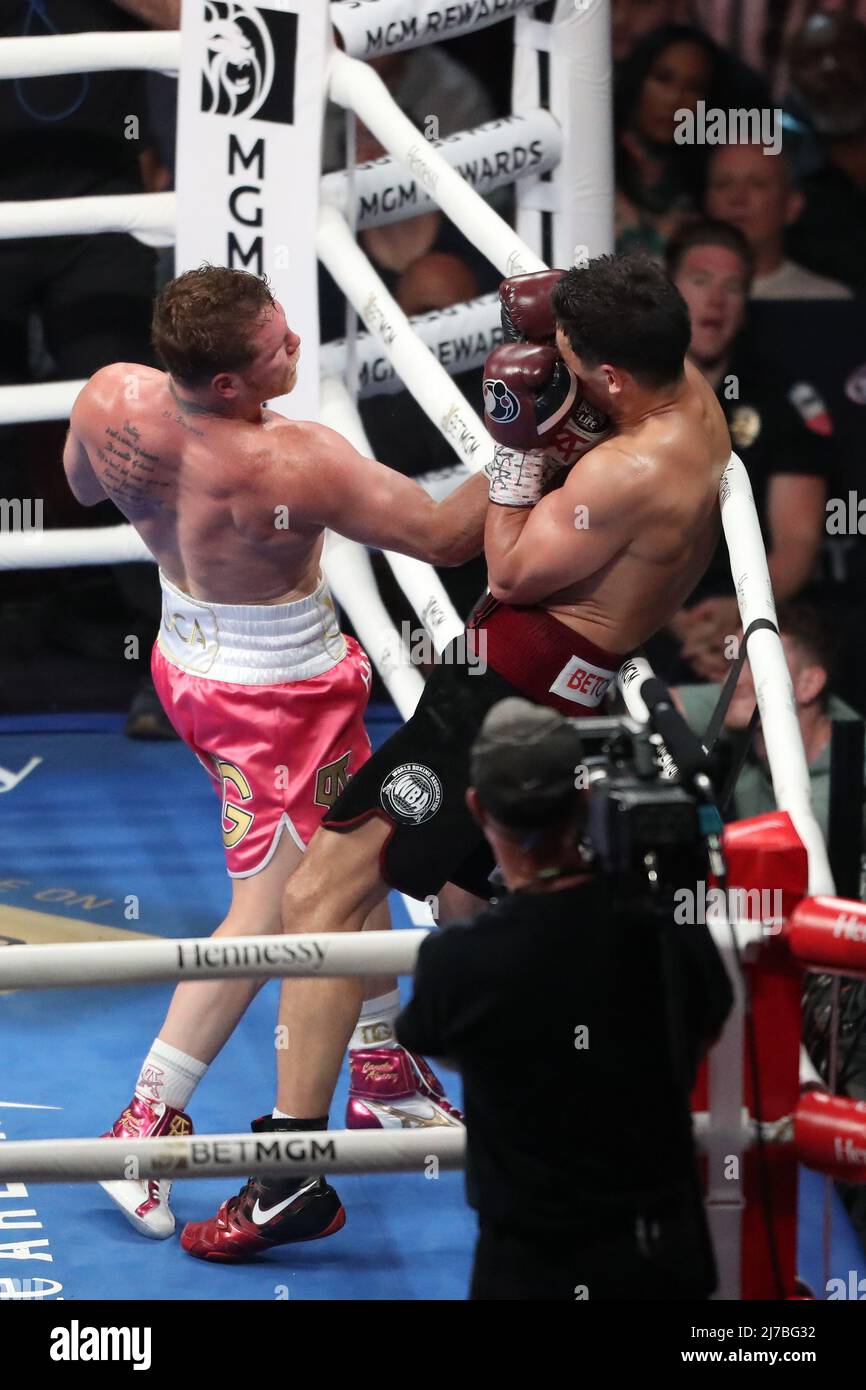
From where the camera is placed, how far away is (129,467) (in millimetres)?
2764

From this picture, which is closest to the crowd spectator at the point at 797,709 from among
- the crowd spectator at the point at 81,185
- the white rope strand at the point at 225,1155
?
the crowd spectator at the point at 81,185

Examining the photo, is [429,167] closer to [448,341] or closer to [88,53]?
[448,341]

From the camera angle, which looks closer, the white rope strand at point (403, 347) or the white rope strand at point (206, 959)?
the white rope strand at point (206, 959)

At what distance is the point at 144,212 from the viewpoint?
4.09 m

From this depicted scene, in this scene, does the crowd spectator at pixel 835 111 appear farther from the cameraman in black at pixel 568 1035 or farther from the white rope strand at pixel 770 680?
the cameraman in black at pixel 568 1035

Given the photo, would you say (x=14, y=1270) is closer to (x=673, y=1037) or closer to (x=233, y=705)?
(x=233, y=705)

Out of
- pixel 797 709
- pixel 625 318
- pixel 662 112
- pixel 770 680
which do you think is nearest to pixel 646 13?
pixel 662 112

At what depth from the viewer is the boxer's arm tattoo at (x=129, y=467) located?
275cm

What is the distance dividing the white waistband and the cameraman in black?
1155 millimetres

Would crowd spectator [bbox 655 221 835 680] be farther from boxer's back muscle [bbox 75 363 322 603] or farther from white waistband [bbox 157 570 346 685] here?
boxer's back muscle [bbox 75 363 322 603]

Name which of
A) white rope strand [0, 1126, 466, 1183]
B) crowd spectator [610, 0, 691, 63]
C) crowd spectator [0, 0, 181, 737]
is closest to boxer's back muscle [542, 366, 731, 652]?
white rope strand [0, 1126, 466, 1183]

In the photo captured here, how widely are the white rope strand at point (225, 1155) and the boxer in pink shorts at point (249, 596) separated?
72 centimetres
